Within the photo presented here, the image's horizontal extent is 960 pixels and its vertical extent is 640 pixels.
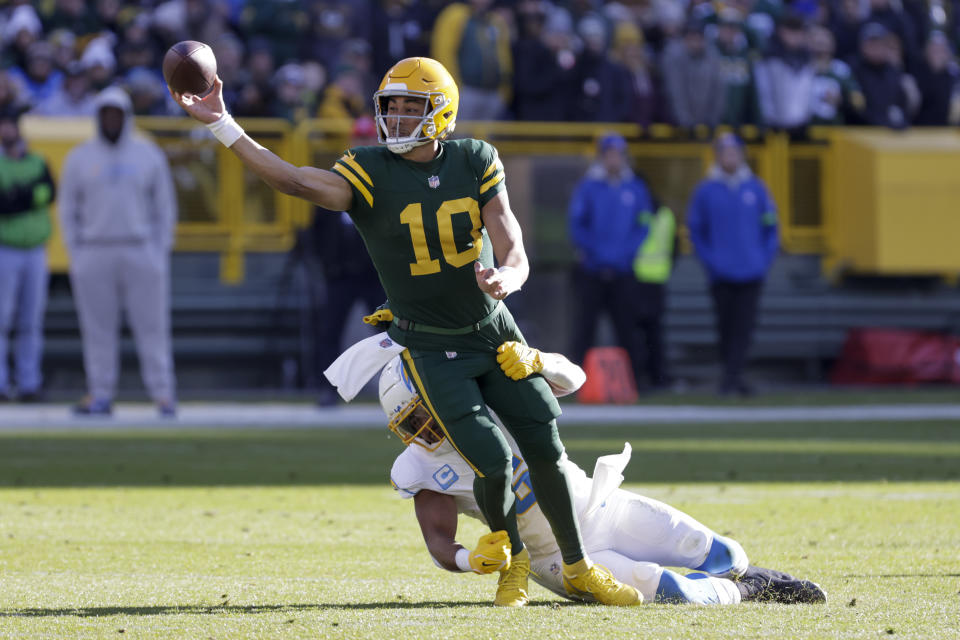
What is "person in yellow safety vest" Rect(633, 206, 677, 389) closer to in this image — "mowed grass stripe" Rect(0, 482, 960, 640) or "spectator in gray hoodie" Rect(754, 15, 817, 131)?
"spectator in gray hoodie" Rect(754, 15, 817, 131)

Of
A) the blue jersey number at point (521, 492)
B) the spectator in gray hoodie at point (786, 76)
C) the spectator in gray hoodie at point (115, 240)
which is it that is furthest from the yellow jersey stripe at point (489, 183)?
the spectator in gray hoodie at point (786, 76)

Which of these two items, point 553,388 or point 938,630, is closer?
A: point 938,630

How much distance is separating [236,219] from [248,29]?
2092 mm

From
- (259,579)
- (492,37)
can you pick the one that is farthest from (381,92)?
→ (492,37)

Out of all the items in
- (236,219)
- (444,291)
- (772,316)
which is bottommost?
(772,316)

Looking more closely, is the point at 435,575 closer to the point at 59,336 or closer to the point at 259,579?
the point at 259,579

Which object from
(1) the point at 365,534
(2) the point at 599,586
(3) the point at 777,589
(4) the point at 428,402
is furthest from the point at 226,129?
(1) the point at 365,534

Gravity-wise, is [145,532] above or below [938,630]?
below

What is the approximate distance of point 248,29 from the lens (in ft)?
59.0

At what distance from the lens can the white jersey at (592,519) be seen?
5.68 m

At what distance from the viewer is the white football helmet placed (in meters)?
5.58

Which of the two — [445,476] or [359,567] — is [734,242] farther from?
[445,476]

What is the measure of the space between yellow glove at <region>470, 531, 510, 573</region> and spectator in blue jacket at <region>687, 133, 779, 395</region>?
1077 cm

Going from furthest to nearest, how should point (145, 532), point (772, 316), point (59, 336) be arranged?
point (772, 316), point (59, 336), point (145, 532)
